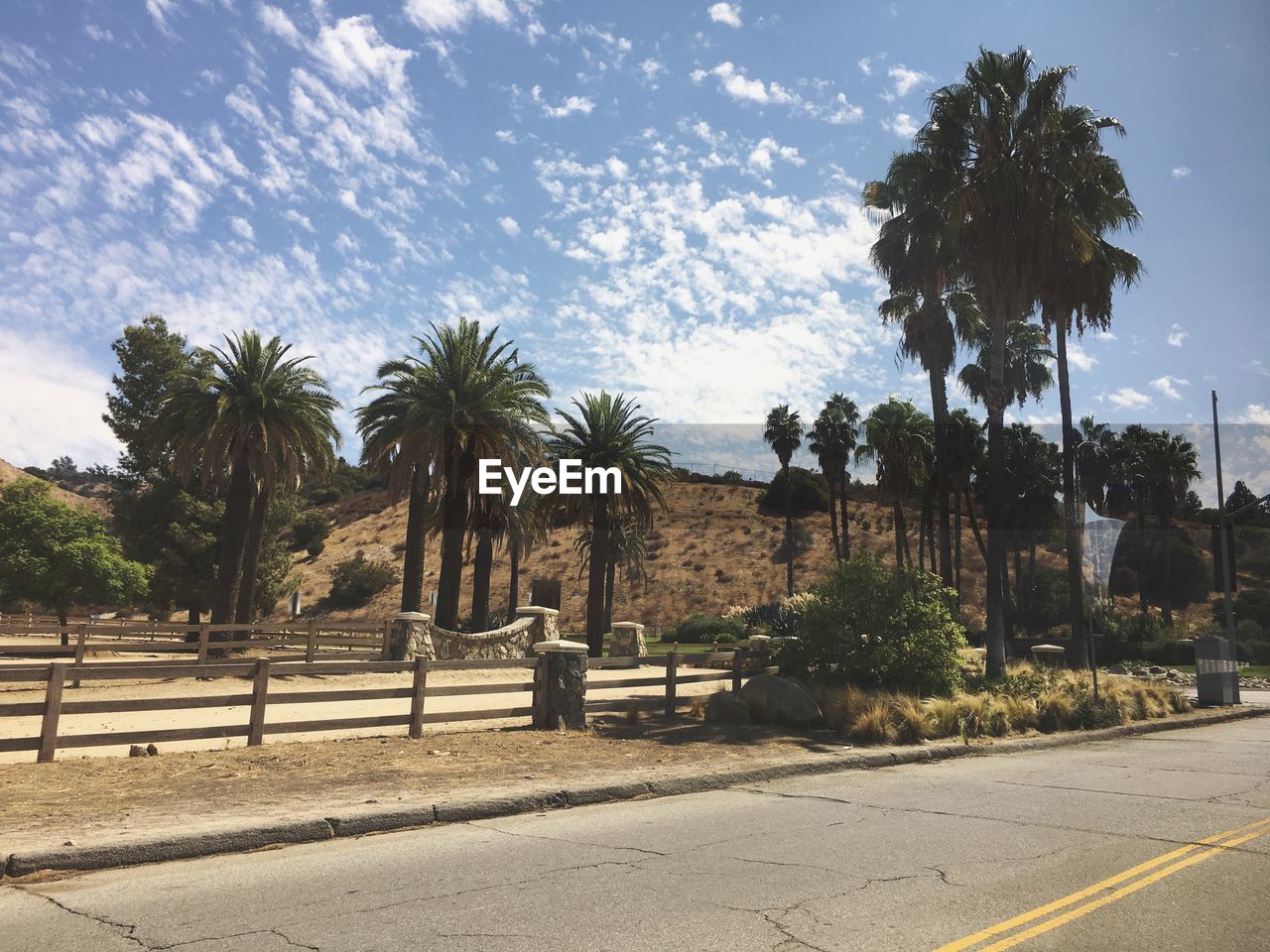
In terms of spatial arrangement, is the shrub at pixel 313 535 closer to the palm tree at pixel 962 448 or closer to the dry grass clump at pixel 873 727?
the palm tree at pixel 962 448

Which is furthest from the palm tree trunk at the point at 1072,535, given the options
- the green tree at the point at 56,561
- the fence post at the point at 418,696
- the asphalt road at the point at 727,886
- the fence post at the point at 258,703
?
the green tree at the point at 56,561

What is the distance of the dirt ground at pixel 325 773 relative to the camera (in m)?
7.84

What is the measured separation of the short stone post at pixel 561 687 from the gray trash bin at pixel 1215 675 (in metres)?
17.3

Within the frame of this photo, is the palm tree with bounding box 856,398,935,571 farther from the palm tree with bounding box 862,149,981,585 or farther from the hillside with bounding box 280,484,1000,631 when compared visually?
the hillside with bounding box 280,484,1000,631

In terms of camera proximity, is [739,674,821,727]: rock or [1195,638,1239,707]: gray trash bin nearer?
[739,674,821,727]: rock

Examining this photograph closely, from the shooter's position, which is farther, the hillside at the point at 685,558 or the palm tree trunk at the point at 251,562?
the hillside at the point at 685,558

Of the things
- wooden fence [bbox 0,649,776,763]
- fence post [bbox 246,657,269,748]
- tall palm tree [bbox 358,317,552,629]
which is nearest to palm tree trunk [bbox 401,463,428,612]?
tall palm tree [bbox 358,317,552,629]

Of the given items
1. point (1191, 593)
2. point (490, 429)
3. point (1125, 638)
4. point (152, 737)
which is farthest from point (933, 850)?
point (1191, 593)

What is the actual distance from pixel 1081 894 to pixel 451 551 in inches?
1017

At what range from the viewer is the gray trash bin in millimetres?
22422

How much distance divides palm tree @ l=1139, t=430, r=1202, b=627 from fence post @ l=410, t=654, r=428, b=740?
6002 cm

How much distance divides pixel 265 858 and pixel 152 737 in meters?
3.85

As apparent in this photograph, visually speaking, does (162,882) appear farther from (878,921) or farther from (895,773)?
(895,773)

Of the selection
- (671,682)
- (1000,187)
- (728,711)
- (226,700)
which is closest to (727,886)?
(226,700)
